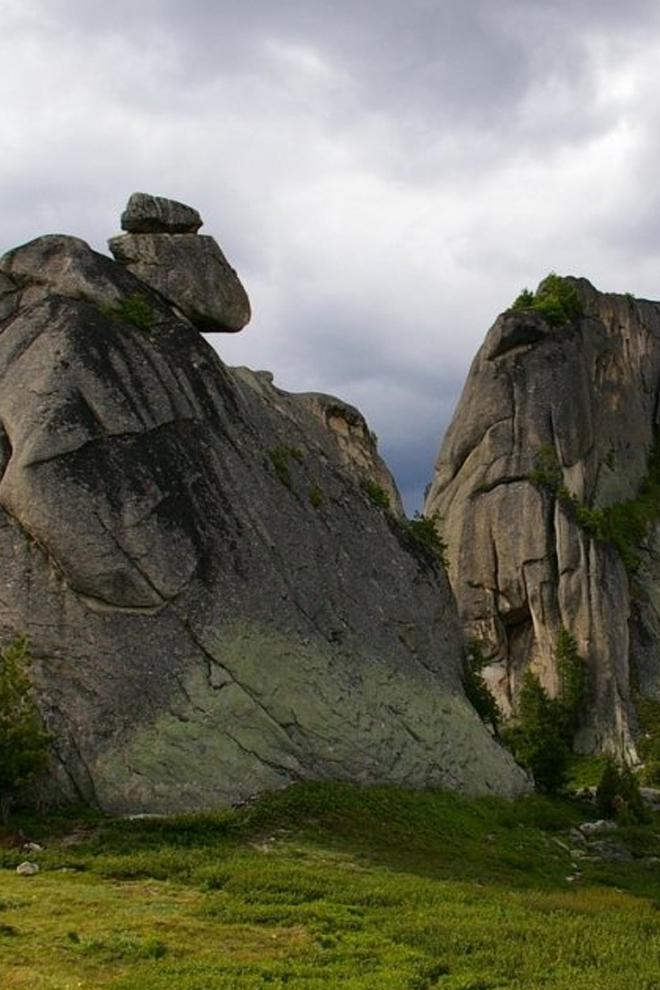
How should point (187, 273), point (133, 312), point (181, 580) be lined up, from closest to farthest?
1. point (181, 580)
2. point (133, 312)
3. point (187, 273)

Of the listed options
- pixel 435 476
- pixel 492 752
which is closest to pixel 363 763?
→ pixel 492 752

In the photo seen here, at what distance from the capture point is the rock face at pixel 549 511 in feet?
260

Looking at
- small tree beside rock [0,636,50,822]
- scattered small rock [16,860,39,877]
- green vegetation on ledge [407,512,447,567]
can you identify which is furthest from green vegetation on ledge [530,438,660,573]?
scattered small rock [16,860,39,877]

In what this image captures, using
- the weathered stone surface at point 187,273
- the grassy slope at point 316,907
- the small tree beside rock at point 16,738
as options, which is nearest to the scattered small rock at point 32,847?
the grassy slope at point 316,907

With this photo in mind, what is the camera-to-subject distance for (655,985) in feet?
66.8

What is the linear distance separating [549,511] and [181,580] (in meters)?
47.4

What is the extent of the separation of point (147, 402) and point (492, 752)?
21642mm

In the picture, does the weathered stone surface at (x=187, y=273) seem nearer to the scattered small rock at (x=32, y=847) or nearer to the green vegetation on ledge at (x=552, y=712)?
the scattered small rock at (x=32, y=847)

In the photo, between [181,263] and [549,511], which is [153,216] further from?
[549,511]

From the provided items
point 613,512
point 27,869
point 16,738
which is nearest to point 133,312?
point 16,738

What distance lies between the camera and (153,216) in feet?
164

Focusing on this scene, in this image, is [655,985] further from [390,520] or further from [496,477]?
[496,477]

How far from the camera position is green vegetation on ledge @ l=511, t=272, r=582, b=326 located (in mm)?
89125

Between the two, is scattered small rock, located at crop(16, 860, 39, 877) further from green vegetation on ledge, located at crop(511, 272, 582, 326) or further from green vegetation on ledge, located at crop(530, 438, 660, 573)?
green vegetation on ledge, located at crop(511, 272, 582, 326)
